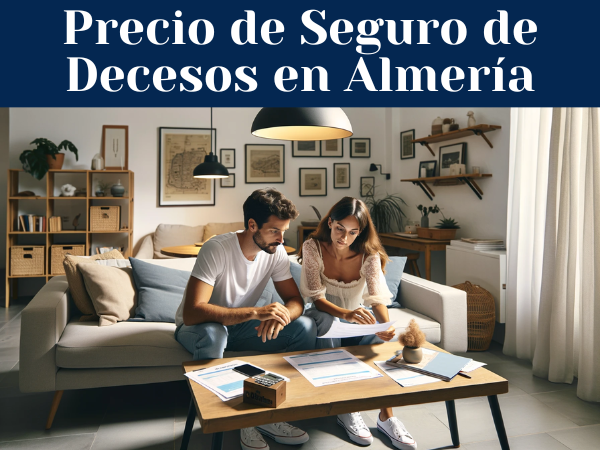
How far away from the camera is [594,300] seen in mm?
2416

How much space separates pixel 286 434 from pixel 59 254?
3.71m

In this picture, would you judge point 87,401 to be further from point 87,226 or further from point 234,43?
point 87,226

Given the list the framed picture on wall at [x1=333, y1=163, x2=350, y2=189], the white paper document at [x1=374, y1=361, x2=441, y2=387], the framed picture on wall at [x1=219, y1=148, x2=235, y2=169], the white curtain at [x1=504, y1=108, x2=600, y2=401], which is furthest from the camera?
the framed picture on wall at [x1=333, y1=163, x2=350, y2=189]

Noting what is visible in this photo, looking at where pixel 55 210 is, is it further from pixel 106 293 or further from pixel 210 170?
pixel 106 293

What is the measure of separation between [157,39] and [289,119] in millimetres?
1007

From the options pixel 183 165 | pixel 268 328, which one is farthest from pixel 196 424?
pixel 183 165

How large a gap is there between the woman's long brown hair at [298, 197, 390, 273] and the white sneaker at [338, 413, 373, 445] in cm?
70

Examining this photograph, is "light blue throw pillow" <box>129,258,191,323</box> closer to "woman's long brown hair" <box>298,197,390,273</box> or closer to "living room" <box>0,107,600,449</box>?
"living room" <box>0,107,600,449</box>

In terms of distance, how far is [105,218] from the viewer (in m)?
4.82

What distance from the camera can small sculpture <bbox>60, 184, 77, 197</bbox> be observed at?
4752 millimetres

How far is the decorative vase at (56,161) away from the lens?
468 cm

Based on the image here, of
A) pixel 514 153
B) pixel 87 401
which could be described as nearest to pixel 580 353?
pixel 514 153

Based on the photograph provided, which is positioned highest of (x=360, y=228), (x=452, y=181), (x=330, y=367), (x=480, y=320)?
(x=452, y=181)

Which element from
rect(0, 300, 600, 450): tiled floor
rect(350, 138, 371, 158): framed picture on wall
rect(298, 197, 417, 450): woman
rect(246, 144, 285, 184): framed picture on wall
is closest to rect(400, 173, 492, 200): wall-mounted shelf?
rect(350, 138, 371, 158): framed picture on wall
